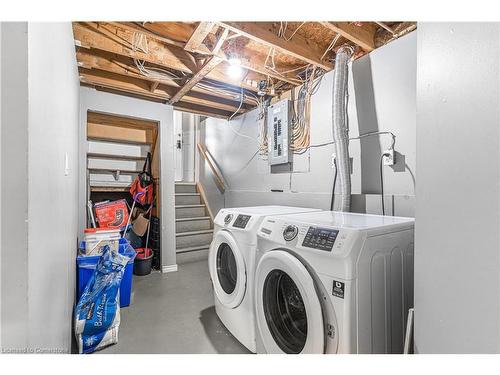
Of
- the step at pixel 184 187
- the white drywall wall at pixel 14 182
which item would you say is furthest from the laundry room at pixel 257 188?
the step at pixel 184 187

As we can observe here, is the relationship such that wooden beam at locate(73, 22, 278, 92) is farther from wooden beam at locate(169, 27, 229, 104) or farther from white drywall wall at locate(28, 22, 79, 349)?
white drywall wall at locate(28, 22, 79, 349)

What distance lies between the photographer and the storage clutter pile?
1.69 meters

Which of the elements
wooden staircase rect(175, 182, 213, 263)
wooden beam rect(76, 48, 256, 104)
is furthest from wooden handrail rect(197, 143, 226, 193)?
wooden beam rect(76, 48, 256, 104)

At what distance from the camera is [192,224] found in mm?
4031

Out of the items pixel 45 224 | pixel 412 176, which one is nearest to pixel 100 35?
pixel 45 224

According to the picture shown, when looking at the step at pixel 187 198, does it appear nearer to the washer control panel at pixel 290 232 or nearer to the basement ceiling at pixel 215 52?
the basement ceiling at pixel 215 52

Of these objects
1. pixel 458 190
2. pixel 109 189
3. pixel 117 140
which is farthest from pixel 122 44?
pixel 458 190

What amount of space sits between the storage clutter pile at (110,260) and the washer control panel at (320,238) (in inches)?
56.4

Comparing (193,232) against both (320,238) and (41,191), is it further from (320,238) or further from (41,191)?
(41,191)

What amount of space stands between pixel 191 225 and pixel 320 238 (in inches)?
121

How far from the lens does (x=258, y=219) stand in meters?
1.74

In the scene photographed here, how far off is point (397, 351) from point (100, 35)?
2.93 m

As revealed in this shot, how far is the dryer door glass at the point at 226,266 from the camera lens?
6.63 feet
